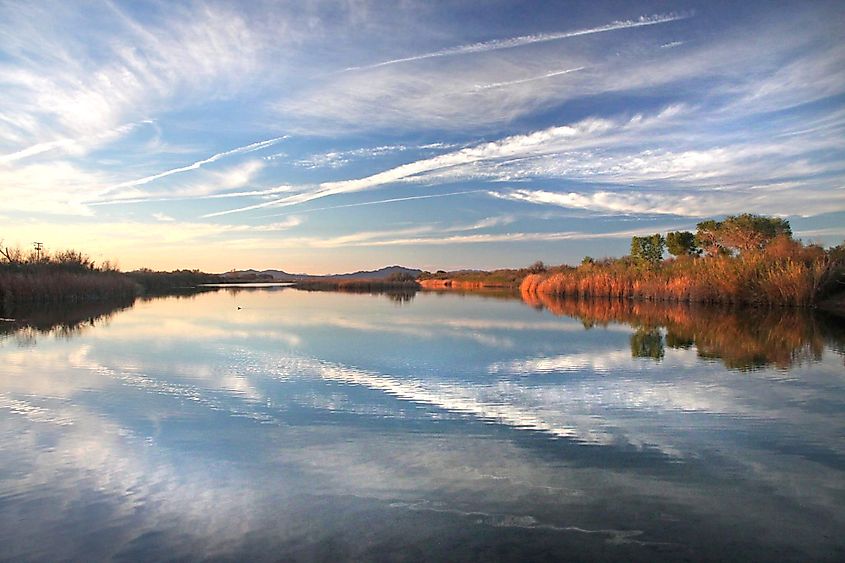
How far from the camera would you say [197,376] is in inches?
321

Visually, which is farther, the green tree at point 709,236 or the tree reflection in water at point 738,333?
the green tree at point 709,236

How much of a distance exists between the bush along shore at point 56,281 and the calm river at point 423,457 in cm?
1856

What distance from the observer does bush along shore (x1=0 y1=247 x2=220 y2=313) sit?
25.1 metres

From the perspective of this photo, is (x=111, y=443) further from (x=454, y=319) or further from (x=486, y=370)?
(x=454, y=319)

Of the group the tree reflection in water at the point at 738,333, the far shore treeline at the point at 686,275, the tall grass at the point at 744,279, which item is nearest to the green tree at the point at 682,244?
the far shore treeline at the point at 686,275

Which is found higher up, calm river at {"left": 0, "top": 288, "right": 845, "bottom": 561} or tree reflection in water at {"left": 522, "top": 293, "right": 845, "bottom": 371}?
tree reflection in water at {"left": 522, "top": 293, "right": 845, "bottom": 371}

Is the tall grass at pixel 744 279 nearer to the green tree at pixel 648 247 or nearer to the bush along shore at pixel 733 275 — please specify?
the bush along shore at pixel 733 275

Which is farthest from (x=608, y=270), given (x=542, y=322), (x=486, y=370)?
(x=486, y=370)

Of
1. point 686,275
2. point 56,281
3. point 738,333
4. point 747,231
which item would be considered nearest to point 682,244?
point 747,231

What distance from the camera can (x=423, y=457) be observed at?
4.54m

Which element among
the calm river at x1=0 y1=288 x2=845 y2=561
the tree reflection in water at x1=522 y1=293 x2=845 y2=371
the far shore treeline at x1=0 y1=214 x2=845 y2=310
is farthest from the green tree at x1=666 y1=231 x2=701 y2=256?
the calm river at x1=0 y1=288 x2=845 y2=561

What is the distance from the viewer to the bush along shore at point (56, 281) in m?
25.1

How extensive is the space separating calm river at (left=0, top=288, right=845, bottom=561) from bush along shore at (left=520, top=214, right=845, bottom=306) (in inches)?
511

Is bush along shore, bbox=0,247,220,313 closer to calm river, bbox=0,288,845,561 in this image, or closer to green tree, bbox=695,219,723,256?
calm river, bbox=0,288,845,561
